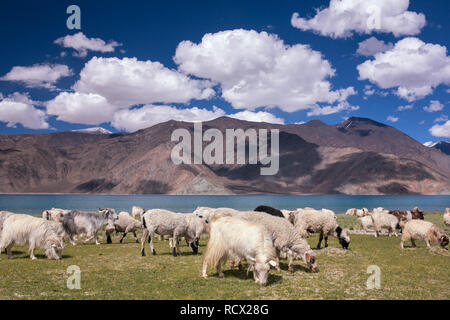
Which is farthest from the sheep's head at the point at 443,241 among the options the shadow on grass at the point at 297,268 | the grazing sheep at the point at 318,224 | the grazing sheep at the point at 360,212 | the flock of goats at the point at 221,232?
the grazing sheep at the point at 360,212

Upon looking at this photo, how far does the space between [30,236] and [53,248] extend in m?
1.52

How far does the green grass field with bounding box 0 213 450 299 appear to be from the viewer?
1191 cm

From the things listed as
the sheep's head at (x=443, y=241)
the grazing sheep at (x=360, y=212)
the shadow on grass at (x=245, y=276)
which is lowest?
the grazing sheep at (x=360, y=212)

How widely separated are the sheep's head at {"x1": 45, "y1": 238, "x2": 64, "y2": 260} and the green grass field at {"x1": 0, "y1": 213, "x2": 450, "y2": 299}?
1.43ft

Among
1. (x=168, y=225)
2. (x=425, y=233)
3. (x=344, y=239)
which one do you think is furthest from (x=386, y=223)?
(x=168, y=225)

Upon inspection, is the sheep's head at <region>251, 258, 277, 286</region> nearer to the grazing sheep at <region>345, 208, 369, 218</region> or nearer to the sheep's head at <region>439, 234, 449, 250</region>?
the sheep's head at <region>439, 234, 449, 250</region>

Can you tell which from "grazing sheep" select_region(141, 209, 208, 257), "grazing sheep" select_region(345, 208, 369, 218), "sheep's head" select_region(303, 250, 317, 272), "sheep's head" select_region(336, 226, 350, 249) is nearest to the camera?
"sheep's head" select_region(303, 250, 317, 272)

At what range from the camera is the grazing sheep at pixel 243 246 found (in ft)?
42.5

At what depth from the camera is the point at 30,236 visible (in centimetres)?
1877

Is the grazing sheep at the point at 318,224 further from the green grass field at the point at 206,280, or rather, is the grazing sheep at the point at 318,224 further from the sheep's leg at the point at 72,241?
the sheep's leg at the point at 72,241

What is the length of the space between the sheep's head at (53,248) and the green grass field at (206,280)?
0.44 metres

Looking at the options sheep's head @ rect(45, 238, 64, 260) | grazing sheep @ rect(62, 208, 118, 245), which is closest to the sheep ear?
sheep's head @ rect(45, 238, 64, 260)
